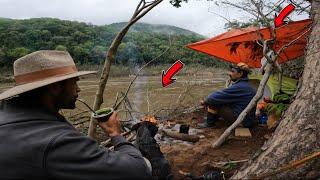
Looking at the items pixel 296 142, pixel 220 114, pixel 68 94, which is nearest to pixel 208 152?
pixel 220 114

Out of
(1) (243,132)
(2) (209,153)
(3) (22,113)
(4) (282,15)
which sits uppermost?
(4) (282,15)

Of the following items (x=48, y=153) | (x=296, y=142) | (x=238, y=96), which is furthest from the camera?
(x=238, y=96)

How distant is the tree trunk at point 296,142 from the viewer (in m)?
3.17

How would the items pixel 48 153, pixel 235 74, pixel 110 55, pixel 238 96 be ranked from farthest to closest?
1. pixel 235 74
2. pixel 238 96
3. pixel 110 55
4. pixel 48 153

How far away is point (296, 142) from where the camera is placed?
327cm

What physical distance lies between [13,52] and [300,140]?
21821mm

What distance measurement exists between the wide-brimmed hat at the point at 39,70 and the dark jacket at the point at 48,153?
0.12 meters

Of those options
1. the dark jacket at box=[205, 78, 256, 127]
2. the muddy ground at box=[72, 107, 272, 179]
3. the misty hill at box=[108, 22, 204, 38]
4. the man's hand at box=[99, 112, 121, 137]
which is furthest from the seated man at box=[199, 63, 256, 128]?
the man's hand at box=[99, 112, 121, 137]

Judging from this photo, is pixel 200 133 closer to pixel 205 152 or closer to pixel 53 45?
pixel 205 152

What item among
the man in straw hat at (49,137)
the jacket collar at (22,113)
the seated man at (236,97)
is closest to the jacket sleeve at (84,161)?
the man in straw hat at (49,137)

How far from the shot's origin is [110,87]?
1831 cm

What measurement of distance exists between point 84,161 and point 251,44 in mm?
6054

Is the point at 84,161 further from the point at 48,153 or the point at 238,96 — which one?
the point at 238,96

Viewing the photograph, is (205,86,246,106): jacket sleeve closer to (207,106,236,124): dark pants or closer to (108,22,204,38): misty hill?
(207,106,236,124): dark pants
